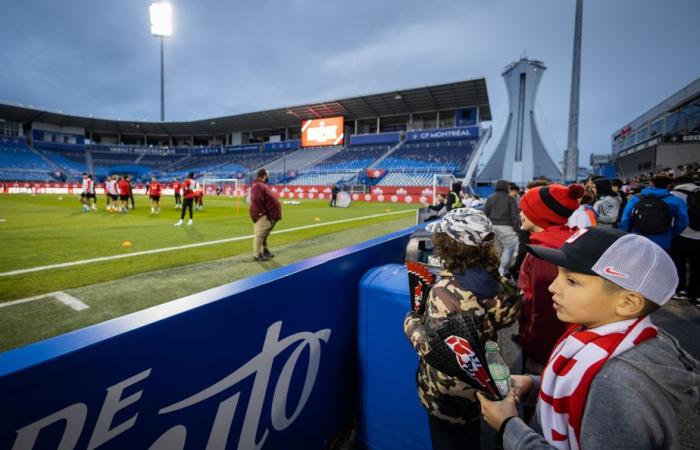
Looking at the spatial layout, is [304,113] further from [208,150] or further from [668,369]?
[668,369]

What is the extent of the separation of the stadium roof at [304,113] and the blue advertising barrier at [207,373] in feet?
131

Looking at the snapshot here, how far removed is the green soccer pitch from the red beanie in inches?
171

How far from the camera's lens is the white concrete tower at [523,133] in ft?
165

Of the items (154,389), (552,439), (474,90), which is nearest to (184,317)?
(154,389)

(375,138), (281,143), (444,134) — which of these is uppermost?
(281,143)

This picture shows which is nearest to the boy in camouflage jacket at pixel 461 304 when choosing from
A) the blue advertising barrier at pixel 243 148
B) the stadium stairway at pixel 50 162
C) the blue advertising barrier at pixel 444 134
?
the blue advertising barrier at pixel 444 134

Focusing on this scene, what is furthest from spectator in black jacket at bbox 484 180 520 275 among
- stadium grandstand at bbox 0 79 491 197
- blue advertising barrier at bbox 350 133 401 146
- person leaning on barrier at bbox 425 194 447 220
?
blue advertising barrier at bbox 350 133 401 146

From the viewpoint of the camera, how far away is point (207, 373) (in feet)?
4.60

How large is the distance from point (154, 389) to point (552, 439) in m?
1.47

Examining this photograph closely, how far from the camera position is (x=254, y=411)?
64.9 inches

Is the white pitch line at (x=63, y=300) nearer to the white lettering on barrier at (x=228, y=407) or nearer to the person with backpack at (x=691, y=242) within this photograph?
the white lettering on barrier at (x=228, y=407)

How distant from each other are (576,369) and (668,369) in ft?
0.69

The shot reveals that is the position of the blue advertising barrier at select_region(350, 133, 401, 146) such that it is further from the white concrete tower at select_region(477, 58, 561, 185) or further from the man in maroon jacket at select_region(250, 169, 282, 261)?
the man in maroon jacket at select_region(250, 169, 282, 261)

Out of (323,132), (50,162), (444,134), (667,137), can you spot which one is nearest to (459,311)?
(667,137)
